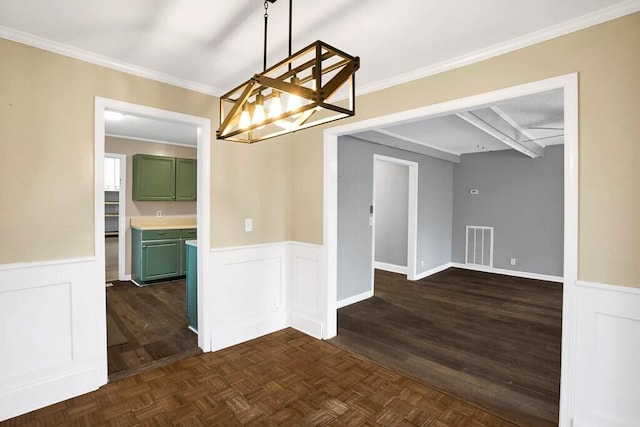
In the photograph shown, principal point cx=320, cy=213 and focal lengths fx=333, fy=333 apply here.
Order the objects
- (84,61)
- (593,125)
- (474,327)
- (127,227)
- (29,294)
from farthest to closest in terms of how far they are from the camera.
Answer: (127,227), (474,327), (84,61), (29,294), (593,125)

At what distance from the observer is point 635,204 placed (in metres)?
1.72

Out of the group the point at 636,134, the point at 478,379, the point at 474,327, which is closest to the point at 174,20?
the point at 636,134

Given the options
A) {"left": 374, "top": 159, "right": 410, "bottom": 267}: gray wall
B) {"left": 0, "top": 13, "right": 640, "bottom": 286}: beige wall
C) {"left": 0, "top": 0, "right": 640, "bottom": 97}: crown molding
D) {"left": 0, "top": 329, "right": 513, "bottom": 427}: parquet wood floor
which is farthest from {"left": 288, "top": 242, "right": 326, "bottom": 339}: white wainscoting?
{"left": 374, "top": 159, "right": 410, "bottom": 267}: gray wall

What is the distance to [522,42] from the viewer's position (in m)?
2.06

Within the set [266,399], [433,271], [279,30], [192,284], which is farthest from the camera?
[433,271]

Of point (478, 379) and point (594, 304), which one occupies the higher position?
point (594, 304)

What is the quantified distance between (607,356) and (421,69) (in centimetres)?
214

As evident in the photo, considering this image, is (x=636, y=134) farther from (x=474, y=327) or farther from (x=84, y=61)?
(x=84, y=61)

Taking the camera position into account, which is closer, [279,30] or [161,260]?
[279,30]

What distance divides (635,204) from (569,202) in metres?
0.28

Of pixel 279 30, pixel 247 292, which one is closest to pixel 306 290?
pixel 247 292

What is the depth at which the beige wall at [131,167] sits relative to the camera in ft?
17.5

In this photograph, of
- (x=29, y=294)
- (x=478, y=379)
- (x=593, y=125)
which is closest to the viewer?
(x=593, y=125)

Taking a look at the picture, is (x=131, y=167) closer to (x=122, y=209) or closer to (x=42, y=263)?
(x=122, y=209)
